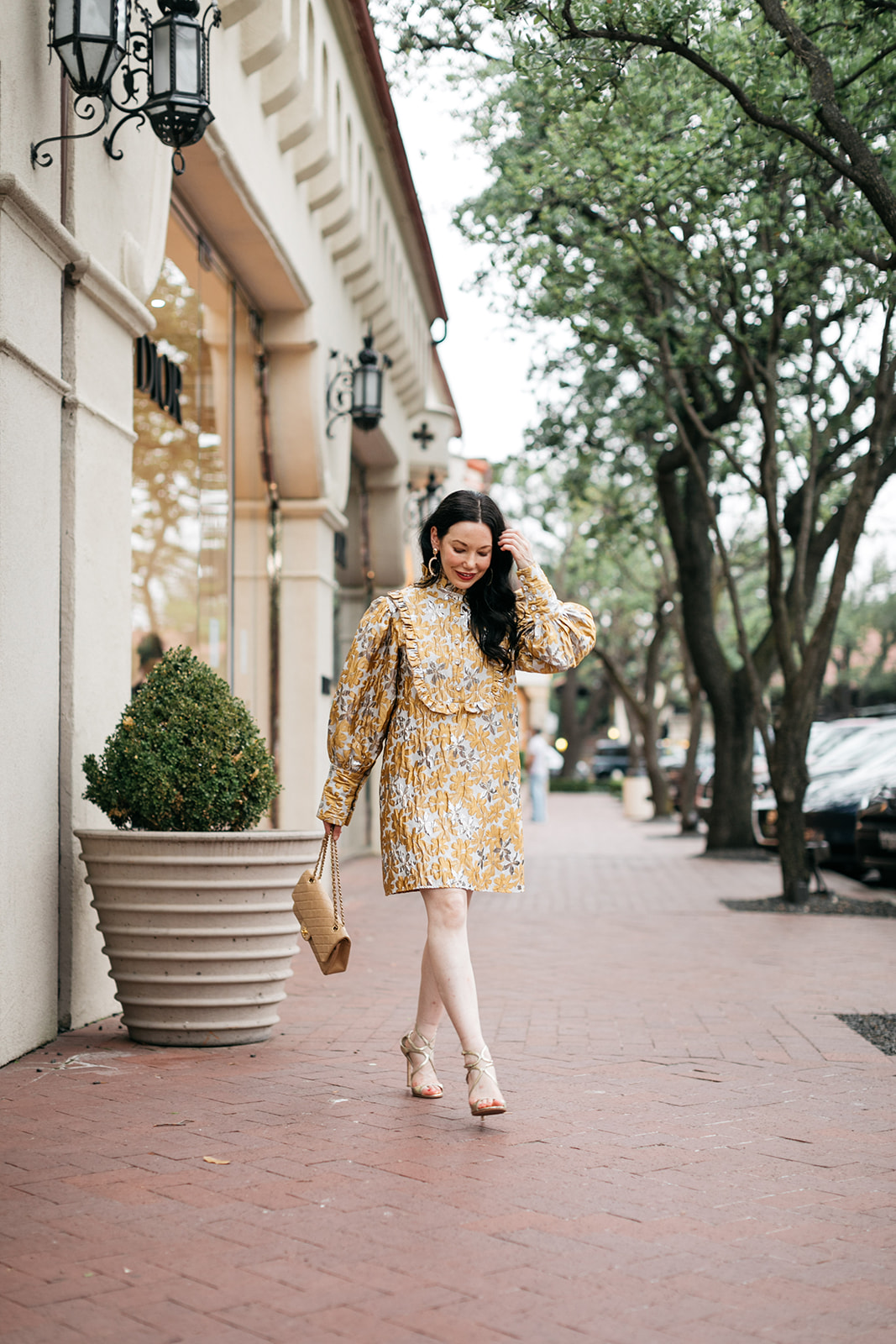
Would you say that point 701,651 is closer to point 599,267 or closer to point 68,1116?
point 599,267

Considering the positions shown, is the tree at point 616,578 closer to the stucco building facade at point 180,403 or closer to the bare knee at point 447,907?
the stucco building facade at point 180,403

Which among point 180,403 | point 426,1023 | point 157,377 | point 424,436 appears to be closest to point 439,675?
point 426,1023

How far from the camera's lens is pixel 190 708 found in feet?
18.6

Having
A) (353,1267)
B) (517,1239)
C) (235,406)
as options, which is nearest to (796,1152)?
(517,1239)

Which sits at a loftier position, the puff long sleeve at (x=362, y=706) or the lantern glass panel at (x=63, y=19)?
the lantern glass panel at (x=63, y=19)

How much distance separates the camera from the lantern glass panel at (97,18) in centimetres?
529

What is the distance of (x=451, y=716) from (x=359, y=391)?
840 cm

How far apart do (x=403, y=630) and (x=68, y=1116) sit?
1.87 metres

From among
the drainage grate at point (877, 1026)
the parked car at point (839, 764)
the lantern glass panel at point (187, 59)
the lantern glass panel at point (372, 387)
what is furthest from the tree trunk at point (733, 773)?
the lantern glass panel at point (187, 59)

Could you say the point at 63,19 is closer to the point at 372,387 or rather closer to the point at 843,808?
the point at 372,387

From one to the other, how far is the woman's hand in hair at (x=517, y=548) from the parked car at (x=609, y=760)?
55.5 meters

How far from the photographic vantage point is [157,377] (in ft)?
28.4

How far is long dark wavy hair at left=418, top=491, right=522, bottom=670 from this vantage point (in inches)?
182

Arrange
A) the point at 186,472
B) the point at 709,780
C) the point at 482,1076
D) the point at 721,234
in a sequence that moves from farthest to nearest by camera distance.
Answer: the point at 709,780 → the point at 721,234 → the point at 186,472 → the point at 482,1076
